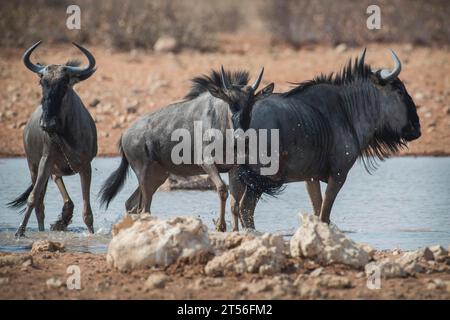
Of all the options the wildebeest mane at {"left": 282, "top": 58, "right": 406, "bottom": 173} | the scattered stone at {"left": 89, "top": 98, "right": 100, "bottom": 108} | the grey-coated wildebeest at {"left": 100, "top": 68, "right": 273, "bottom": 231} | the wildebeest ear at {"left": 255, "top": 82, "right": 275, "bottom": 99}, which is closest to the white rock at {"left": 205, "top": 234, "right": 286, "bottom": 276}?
the grey-coated wildebeest at {"left": 100, "top": 68, "right": 273, "bottom": 231}

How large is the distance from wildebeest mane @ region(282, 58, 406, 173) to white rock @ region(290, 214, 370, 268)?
228cm

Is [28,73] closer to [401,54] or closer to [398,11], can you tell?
[401,54]

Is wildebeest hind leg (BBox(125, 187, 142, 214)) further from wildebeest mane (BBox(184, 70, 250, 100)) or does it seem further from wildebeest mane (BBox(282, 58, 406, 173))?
wildebeest mane (BBox(282, 58, 406, 173))

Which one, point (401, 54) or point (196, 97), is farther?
point (401, 54)

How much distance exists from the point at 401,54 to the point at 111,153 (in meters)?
7.79

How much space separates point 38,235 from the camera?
8.92m

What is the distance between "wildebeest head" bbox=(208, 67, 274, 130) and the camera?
8.31m

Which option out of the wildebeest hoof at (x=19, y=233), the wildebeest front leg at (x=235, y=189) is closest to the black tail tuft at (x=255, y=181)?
the wildebeest front leg at (x=235, y=189)

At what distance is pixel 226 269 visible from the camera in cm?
643

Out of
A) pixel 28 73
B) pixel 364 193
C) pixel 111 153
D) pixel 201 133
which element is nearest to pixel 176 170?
pixel 201 133

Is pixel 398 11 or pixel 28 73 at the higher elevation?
pixel 398 11

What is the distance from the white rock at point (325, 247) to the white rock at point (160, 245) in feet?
2.06

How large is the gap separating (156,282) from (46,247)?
1.85 metres

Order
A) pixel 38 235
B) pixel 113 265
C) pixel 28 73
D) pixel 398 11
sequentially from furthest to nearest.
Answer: pixel 398 11
pixel 28 73
pixel 38 235
pixel 113 265
